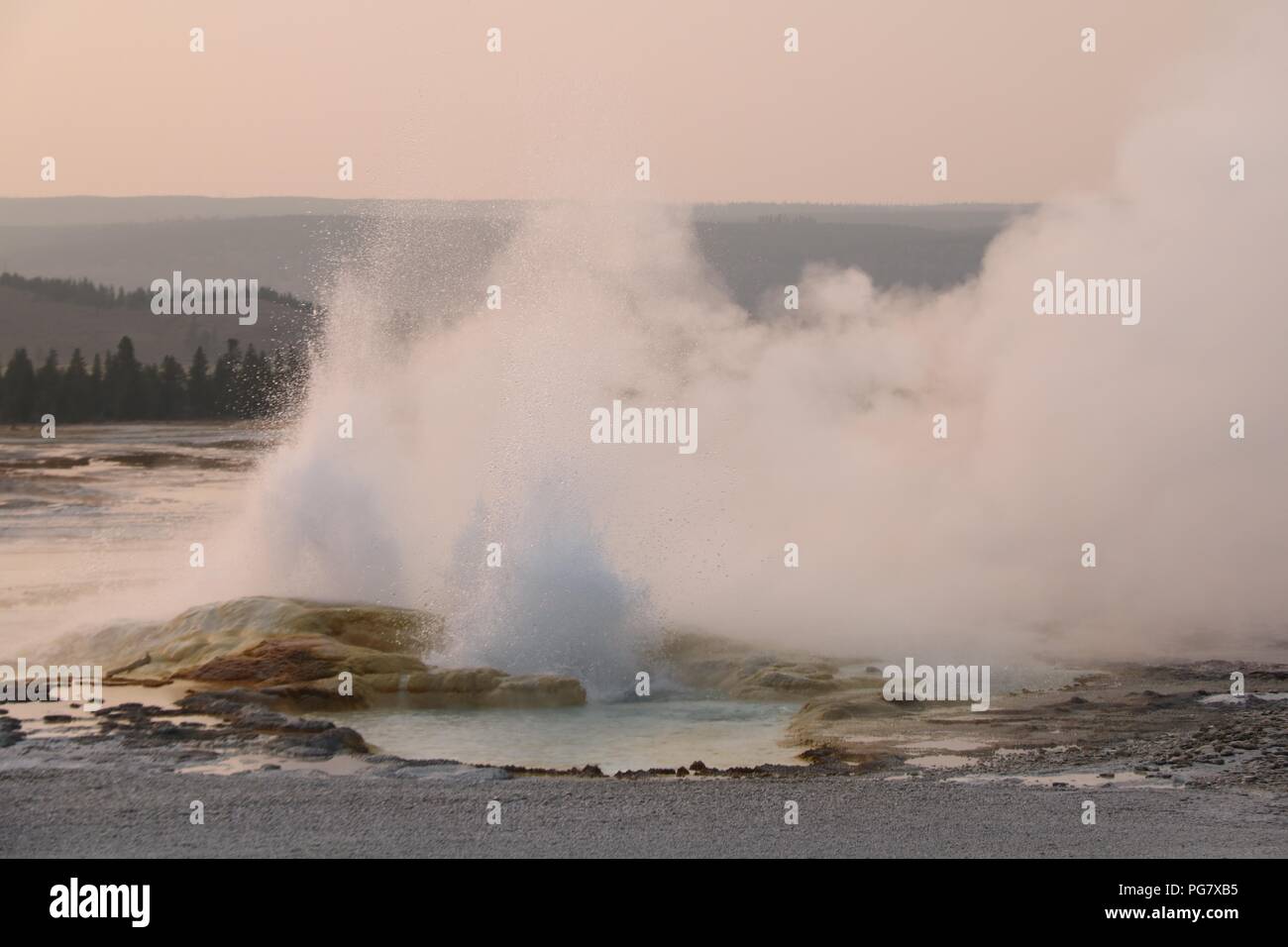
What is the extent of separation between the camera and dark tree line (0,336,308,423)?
108ft

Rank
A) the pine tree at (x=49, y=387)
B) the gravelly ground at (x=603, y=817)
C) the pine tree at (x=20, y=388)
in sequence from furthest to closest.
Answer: the pine tree at (x=49, y=387), the pine tree at (x=20, y=388), the gravelly ground at (x=603, y=817)

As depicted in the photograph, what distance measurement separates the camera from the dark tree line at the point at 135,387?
32812 mm

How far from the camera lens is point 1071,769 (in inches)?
536

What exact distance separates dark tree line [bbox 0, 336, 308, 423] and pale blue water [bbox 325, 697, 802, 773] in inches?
744

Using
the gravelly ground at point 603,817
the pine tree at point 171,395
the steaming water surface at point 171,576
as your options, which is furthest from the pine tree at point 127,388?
the gravelly ground at point 603,817

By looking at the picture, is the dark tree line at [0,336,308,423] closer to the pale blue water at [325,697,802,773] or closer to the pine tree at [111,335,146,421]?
the pine tree at [111,335,146,421]

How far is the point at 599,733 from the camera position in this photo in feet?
48.3

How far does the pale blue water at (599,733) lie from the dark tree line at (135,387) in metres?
18.9

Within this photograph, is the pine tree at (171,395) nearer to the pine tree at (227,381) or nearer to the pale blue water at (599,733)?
the pine tree at (227,381)

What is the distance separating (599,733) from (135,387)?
22447 mm

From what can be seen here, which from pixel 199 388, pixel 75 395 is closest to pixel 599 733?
pixel 199 388

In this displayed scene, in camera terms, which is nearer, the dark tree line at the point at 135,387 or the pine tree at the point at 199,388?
the dark tree line at the point at 135,387

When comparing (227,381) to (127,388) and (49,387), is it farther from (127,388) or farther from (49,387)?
(49,387)
